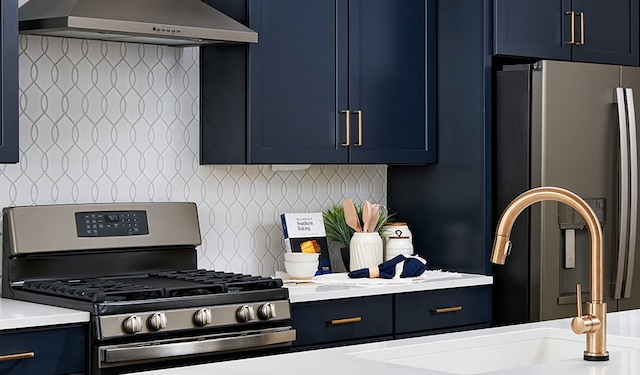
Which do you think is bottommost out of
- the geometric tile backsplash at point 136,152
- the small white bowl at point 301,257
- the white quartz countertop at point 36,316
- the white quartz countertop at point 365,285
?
the white quartz countertop at point 365,285

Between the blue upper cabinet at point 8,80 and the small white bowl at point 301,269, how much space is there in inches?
47.0

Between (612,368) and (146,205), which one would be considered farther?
(146,205)

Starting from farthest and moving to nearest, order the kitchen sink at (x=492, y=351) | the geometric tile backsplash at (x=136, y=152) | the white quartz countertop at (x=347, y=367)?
the geometric tile backsplash at (x=136, y=152) < the kitchen sink at (x=492, y=351) < the white quartz countertop at (x=347, y=367)

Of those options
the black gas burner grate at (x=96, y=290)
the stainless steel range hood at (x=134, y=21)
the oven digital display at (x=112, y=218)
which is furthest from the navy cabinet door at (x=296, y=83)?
the black gas burner grate at (x=96, y=290)

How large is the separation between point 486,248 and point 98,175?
1587 mm

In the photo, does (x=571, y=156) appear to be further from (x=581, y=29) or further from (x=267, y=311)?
(x=267, y=311)

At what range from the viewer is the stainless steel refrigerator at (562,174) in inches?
169

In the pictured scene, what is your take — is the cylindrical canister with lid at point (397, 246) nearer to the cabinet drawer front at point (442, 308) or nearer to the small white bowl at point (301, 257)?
the cabinet drawer front at point (442, 308)

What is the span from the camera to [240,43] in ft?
12.8

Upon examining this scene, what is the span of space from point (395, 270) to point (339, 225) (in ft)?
1.30

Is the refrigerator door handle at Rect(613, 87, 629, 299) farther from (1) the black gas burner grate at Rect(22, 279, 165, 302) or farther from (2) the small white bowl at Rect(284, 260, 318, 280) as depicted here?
(1) the black gas burner grate at Rect(22, 279, 165, 302)

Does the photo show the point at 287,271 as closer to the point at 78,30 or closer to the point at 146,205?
the point at 146,205

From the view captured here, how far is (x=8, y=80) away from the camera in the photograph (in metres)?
3.25

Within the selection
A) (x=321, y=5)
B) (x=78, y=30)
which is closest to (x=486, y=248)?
(x=321, y=5)
